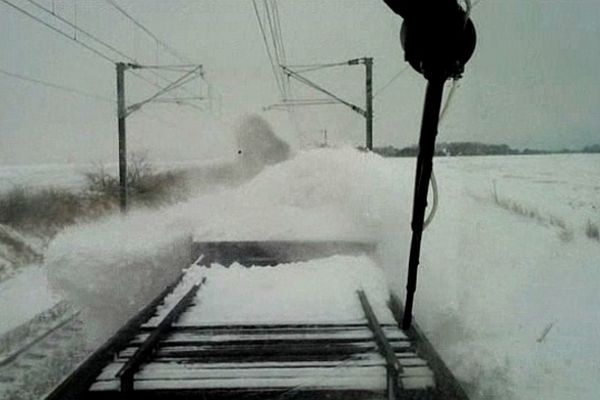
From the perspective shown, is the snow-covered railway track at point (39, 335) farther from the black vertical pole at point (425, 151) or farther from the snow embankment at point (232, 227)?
the black vertical pole at point (425, 151)

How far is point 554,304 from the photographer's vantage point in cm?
654

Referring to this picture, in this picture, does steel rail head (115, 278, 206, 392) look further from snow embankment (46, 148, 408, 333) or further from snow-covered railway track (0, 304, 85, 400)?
snow embankment (46, 148, 408, 333)

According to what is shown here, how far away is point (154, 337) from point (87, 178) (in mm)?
17024

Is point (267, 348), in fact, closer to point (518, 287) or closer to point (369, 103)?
point (518, 287)

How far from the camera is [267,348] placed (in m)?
4.19

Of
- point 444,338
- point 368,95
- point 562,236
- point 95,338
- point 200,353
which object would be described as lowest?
point 95,338

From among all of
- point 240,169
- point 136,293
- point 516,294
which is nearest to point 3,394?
point 136,293

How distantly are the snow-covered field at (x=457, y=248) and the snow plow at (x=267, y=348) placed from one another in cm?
108

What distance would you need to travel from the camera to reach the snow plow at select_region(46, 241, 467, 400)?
348 centimetres

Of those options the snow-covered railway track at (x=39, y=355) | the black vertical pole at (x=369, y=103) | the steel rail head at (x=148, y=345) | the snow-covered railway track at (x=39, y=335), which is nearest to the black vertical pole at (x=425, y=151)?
the steel rail head at (x=148, y=345)

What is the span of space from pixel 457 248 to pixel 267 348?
6366mm

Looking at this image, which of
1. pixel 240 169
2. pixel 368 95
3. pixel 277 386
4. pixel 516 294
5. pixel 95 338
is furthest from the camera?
pixel 240 169

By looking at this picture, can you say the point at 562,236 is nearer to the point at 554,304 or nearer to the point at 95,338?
the point at 554,304

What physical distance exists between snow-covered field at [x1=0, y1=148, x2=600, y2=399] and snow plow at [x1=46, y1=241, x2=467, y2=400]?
3.54 ft
